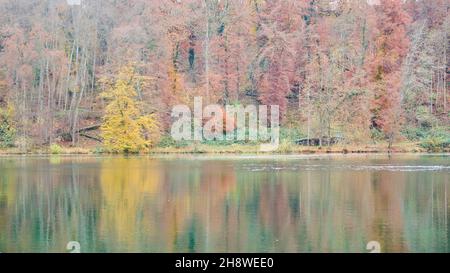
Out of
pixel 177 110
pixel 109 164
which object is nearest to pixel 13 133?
pixel 177 110

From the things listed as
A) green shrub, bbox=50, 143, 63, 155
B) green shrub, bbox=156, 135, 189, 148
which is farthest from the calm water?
green shrub, bbox=156, 135, 189, 148

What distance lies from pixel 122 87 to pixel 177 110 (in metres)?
4.06

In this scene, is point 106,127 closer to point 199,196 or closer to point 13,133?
point 13,133

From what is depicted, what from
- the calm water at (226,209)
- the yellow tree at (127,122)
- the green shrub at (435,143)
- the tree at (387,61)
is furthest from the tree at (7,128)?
the green shrub at (435,143)

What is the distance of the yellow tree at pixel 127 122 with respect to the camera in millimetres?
45188

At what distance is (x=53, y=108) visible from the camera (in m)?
47.9

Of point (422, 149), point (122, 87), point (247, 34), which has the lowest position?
point (422, 149)

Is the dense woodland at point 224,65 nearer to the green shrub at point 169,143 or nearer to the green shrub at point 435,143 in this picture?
the green shrub at point 435,143

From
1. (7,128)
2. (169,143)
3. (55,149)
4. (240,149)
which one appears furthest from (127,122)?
(7,128)

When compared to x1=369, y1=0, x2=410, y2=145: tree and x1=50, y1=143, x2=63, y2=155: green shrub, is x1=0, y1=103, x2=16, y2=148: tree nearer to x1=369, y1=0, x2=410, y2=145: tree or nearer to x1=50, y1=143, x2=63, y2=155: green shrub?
x1=50, y1=143, x2=63, y2=155: green shrub

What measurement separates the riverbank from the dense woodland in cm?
87

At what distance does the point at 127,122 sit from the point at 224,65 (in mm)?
9397

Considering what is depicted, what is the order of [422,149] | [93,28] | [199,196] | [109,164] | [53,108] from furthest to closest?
[93,28] < [53,108] < [422,149] < [109,164] < [199,196]

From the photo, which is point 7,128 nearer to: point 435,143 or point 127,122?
point 127,122
